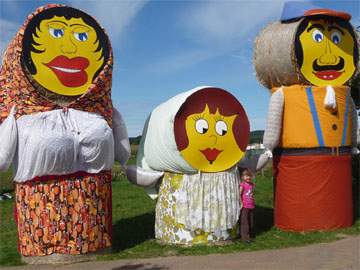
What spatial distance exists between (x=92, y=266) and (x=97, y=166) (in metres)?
1.27

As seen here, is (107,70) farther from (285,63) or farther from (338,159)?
(338,159)

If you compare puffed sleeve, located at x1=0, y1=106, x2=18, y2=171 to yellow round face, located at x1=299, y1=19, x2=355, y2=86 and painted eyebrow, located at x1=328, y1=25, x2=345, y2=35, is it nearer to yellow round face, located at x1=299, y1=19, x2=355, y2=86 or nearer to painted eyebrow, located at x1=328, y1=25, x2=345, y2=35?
yellow round face, located at x1=299, y1=19, x2=355, y2=86

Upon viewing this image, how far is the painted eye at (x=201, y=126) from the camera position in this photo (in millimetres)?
A: 7191

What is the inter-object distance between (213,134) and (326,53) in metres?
2.35

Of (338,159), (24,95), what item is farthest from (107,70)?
(338,159)

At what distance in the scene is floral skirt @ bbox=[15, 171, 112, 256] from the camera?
250 inches

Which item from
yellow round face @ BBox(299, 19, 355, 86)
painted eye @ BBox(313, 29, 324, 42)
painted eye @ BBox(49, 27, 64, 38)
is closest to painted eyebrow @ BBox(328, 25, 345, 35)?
yellow round face @ BBox(299, 19, 355, 86)

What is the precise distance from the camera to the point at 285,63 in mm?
7906

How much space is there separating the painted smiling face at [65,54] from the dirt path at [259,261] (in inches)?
89.4

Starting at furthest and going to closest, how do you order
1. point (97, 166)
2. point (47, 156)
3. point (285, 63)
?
1. point (285, 63)
2. point (97, 166)
3. point (47, 156)

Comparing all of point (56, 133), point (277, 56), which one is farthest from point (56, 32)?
point (277, 56)

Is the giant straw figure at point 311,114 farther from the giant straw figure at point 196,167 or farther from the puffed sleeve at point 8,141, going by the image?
the puffed sleeve at point 8,141

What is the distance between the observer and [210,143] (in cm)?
724

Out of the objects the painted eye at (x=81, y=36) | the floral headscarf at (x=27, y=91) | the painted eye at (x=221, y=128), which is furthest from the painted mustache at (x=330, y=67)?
the painted eye at (x=81, y=36)
